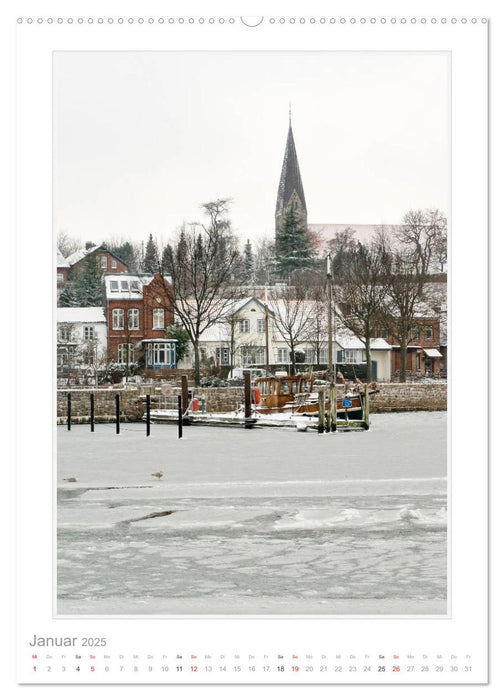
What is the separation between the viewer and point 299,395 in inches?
693

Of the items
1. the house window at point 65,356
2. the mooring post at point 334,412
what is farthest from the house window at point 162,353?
the mooring post at point 334,412

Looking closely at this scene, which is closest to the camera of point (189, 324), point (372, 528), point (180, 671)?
point (180, 671)

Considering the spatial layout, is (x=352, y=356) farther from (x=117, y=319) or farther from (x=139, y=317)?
(x=117, y=319)

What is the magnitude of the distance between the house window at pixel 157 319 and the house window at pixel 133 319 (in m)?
0.24

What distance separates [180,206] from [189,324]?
7.08 ft

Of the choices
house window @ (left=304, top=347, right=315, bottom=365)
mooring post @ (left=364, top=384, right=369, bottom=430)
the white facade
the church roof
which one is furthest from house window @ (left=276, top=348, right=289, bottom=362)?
the church roof

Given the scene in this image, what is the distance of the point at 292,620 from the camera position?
458 centimetres

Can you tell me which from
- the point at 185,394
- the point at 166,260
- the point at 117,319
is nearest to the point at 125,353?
the point at 117,319

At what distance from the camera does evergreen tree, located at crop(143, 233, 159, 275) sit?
902 cm
